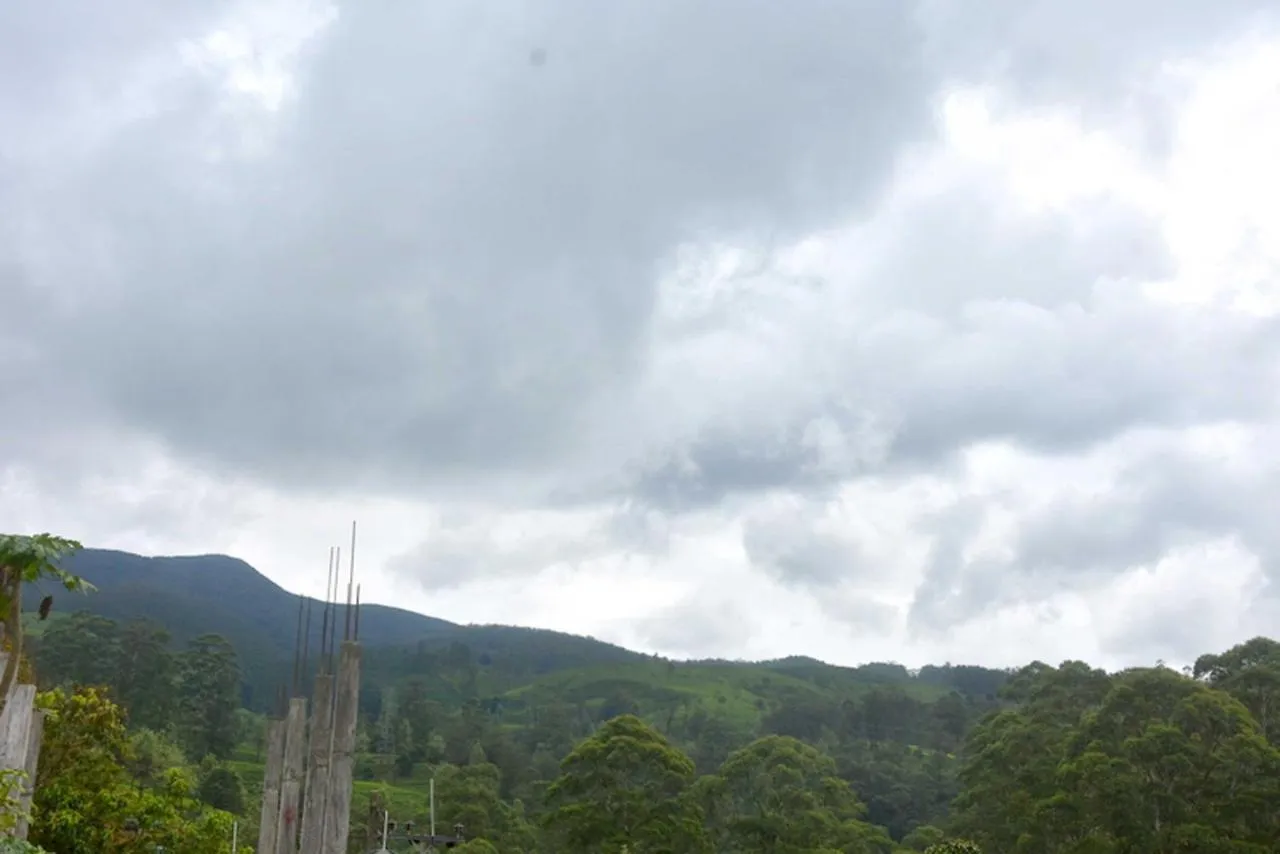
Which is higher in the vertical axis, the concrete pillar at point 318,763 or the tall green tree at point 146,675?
the tall green tree at point 146,675

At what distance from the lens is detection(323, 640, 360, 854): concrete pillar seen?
522 inches

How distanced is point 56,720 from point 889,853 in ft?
93.2

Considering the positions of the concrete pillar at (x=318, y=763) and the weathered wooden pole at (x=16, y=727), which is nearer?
the weathered wooden pole at (x=16, y=727)

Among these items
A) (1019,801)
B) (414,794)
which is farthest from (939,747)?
(1019,801)

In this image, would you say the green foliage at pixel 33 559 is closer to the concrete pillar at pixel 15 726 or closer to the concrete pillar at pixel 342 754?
the concrete pillar at pixel 15 726

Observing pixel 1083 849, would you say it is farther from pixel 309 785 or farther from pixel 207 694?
pixel 207 694

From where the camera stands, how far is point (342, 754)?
44.0 feet

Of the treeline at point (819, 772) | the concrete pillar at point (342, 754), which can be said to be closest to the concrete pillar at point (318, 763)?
the concrete pillar at point (342, 754)

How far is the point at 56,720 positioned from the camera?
18453 mm

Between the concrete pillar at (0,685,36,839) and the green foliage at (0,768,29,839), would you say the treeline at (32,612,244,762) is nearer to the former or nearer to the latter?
the concrete pillar at (0,685,36,839)

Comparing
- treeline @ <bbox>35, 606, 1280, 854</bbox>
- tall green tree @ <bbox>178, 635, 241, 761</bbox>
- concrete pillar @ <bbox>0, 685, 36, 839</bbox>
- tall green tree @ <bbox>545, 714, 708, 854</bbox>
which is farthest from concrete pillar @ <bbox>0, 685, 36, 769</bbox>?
tall green tree @ <bbox>178, 635, 241, 761</bbox>

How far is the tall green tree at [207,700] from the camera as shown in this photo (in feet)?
254

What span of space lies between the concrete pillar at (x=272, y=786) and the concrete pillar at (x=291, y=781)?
1.28 meters

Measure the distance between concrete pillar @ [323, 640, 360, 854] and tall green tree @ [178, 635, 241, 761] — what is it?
6925 cm
